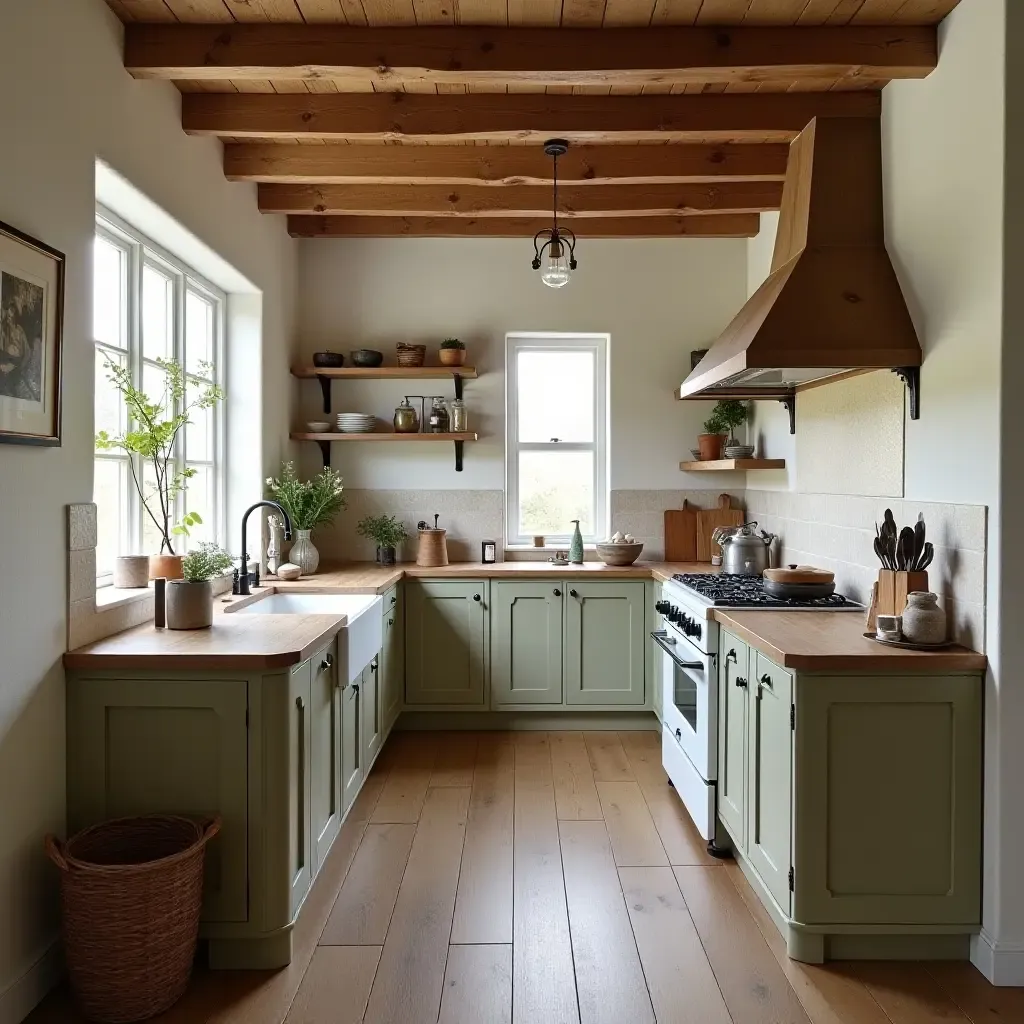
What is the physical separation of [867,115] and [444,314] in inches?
96.0

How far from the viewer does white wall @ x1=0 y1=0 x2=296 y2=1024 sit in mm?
1949

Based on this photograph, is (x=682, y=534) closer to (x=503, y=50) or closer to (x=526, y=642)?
(x=526, y=642)

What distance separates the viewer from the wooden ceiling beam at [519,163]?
3502 millimetres

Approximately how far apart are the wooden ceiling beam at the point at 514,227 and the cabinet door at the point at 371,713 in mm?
2376

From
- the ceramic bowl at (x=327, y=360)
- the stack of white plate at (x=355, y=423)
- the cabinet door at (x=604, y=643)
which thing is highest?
the ceramic bowl at (x=327, y=360)

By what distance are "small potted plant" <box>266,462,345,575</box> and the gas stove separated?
6.00 ft

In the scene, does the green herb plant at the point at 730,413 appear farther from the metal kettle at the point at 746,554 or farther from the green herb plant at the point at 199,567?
the green herb plant at the point at 199,567

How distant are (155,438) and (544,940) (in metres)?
1.98

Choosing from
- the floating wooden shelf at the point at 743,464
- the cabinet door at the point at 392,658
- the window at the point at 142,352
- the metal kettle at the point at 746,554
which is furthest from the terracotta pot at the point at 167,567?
the floating wooden shelf at the point at 743,464

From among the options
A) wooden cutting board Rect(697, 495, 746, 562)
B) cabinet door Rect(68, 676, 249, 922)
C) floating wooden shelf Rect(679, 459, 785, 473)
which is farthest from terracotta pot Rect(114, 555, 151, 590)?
wooden cutting board Rect(697, 495, 746, 562)

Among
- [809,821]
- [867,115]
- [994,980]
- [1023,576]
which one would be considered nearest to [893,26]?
[867,115]

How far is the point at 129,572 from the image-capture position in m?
2.77

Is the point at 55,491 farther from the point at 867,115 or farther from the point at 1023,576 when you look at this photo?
the point at 867,115

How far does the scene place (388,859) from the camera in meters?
2.86
